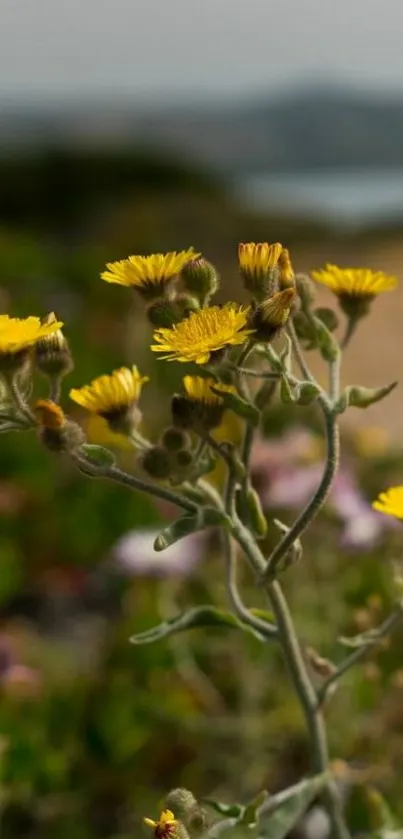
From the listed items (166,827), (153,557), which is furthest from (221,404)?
(153,557)

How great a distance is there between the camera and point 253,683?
670 mm

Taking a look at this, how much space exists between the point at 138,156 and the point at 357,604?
3.22 m

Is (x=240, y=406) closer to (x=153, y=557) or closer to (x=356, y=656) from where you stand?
(x=356, y=656)

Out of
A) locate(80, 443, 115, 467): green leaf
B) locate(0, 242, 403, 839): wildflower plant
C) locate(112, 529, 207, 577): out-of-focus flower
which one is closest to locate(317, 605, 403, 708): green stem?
locate(0, 242, 403, 839): wildflower plant

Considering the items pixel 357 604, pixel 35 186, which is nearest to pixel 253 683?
pixel 357 604

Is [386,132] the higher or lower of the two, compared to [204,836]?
higher

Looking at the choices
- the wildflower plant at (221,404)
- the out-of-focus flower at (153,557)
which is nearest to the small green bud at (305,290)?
the wildflower plant at (221,404)

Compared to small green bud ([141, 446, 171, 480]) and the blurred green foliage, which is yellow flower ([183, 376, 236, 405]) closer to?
small green bud ([141, 446, 171, 480])

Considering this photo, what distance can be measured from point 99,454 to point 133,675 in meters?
0.45

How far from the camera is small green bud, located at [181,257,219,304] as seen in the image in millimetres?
341

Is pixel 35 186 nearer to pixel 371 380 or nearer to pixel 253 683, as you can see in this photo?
pixel 371 380

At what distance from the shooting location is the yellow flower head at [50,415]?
1.01ft

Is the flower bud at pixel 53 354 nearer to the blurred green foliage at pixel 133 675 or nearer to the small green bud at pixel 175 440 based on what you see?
the small green bud at pixel 175 440

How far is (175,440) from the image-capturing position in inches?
13.5
